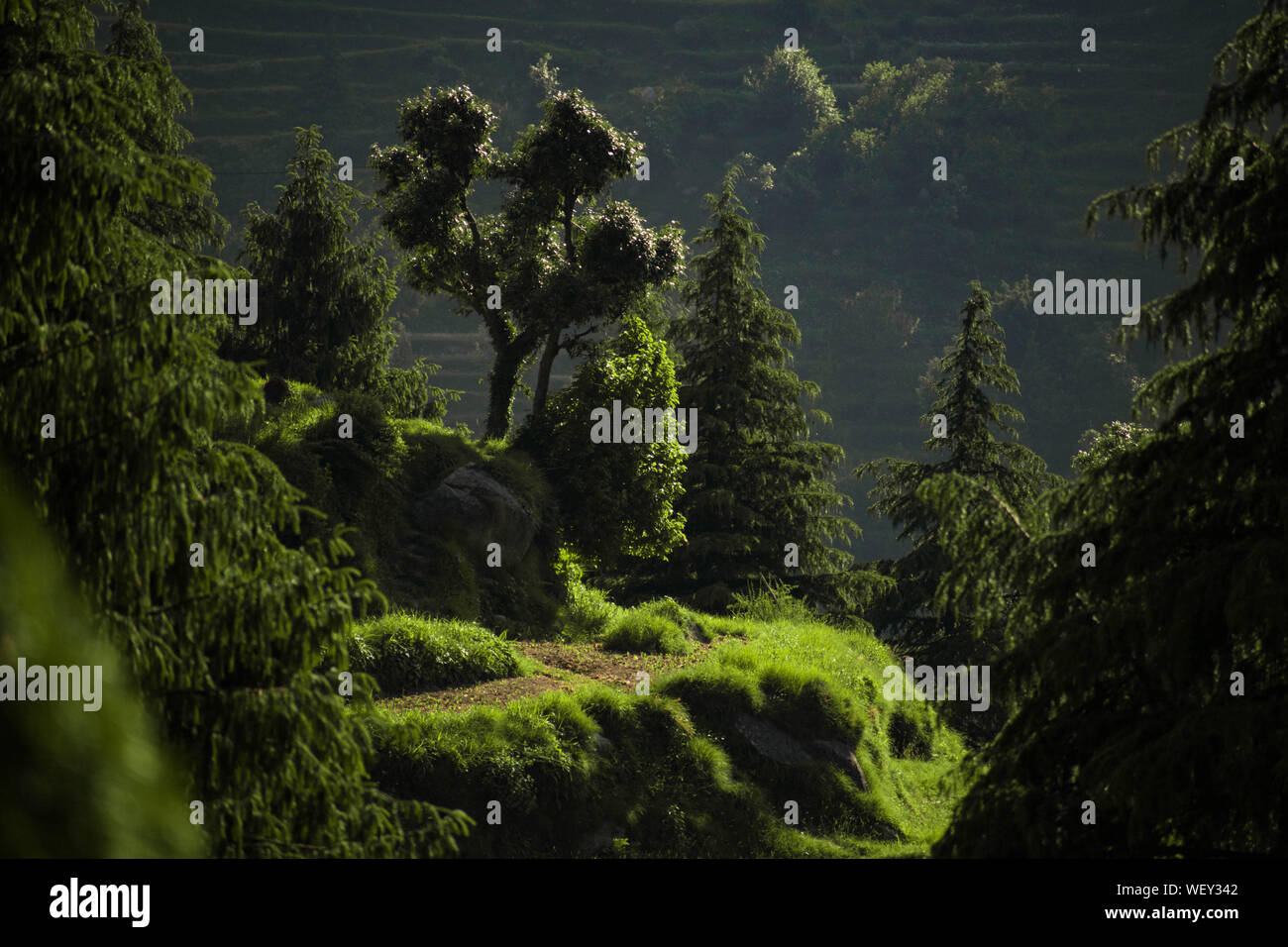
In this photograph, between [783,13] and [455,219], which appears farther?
[783,13]

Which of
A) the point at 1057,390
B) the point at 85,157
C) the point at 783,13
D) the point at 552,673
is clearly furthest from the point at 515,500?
the point at 783,13

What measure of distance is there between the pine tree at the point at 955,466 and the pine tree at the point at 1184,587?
598 inches

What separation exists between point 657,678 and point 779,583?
1005cm

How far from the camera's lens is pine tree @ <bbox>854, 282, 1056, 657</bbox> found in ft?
72.1

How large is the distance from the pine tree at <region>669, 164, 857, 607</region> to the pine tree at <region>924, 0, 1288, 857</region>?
1663 centimetres

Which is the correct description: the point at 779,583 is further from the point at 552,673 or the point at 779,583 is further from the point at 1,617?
the point at 1,617

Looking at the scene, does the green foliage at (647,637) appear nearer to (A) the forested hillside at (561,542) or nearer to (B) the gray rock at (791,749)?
(A) the forested hillside at (561,542)

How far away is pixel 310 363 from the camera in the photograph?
77.9ft

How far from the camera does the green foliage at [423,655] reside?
450 inches
